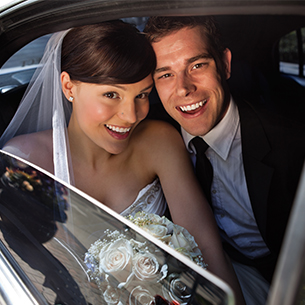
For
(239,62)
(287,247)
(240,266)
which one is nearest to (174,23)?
(239,62)

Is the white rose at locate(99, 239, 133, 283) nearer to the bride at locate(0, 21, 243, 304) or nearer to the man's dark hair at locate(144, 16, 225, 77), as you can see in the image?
the bride at locate(0, 21, 243, 304)

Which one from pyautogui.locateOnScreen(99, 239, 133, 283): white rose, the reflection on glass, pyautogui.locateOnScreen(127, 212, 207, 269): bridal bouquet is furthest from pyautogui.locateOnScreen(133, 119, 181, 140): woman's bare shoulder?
pyautogui.locateOnScreen(99, 239, 133, 283): white rose

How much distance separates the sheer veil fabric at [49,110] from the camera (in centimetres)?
147

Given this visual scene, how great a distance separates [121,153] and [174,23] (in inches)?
33.4

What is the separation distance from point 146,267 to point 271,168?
3.62 ft

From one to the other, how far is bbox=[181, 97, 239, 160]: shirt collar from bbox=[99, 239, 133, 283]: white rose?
109 cm

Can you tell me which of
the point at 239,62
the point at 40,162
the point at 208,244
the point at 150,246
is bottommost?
the point at 208,244

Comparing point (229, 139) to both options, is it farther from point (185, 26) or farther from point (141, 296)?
point (141, 296)

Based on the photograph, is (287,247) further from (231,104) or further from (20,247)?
(231,104)

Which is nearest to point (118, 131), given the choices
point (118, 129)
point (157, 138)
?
point (118, 129)

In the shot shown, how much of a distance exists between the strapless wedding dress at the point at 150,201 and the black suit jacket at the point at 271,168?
59cm

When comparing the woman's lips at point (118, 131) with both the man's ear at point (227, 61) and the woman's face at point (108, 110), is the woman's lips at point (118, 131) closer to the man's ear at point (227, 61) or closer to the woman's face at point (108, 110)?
the woman's face at point (108, 110)

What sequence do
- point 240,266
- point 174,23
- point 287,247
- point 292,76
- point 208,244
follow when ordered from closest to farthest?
point 287,247, point 174,23, point 208,244, point 240,266, point 292,76

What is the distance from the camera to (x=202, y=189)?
6.16ft
